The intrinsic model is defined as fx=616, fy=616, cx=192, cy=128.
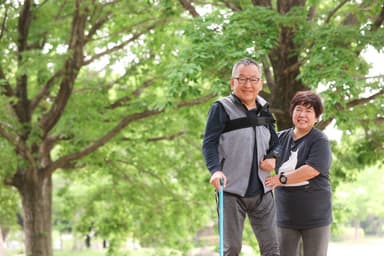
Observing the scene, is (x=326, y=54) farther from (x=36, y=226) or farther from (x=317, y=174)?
(x=36, y=226)

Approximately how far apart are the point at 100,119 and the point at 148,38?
68.7 inches

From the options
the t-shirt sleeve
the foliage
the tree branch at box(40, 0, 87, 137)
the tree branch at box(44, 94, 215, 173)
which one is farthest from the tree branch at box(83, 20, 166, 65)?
the foliage

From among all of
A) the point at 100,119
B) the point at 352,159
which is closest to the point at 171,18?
the point at 100,119

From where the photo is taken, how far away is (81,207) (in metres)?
14.0

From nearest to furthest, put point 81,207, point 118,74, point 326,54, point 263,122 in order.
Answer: point 263,122
point 326,54
point 118,74
point 81,207

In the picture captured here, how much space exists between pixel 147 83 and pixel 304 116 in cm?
782

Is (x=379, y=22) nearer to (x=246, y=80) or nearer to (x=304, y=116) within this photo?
(x=304, y=116)

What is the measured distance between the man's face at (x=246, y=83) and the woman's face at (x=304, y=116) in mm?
361

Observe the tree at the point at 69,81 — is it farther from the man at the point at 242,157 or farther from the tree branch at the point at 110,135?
the man at the point at 242,157

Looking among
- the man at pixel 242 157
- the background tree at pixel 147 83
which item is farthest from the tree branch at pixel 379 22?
the man at pixel 242 157

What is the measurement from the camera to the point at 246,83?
3.07 meters

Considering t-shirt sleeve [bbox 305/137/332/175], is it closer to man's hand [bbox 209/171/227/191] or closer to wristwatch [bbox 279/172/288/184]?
wristwatch [bbox 279/172/288/184]

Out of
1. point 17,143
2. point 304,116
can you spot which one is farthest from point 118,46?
point 304,116

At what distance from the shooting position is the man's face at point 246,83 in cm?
306
